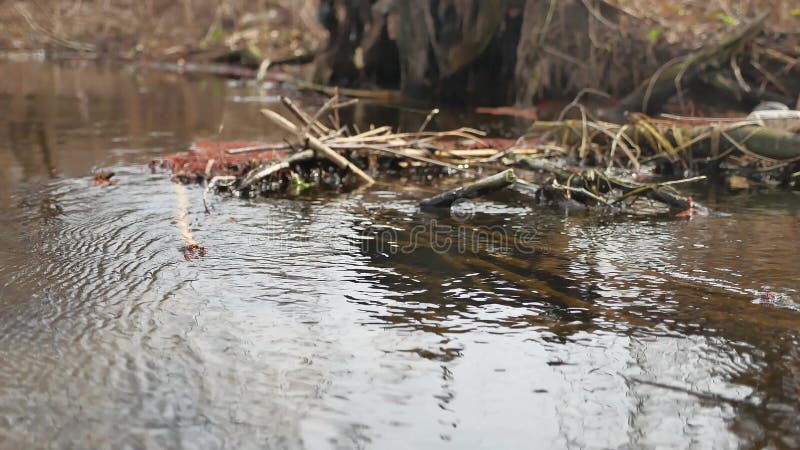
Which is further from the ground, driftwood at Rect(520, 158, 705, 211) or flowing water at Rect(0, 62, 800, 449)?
driftwood at Rect(520, 158, 705, 211)

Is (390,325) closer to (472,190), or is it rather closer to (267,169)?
(472,190)

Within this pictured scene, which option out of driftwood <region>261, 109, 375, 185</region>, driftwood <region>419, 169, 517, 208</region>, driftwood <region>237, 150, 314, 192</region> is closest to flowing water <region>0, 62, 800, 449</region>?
driftwood <region>419, 169, 517, 208</region>

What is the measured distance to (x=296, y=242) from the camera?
6473 mm

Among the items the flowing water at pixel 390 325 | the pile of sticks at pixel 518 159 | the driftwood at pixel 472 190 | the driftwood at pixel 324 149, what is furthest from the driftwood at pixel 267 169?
the driftwood at pixel 472 190

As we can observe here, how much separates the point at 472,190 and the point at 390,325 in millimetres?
3143

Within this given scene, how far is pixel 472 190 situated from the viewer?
7.64 meters

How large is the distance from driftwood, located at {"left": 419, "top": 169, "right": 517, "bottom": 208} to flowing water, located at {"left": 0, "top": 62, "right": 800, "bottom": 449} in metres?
0.20

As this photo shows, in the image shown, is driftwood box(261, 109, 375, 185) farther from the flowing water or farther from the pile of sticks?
the flowing water

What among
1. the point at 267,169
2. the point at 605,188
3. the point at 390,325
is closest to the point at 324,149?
the point at 267,169

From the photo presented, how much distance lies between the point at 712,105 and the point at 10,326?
12.8 metres

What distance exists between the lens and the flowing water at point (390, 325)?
3.56m

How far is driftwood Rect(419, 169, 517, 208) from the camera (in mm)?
7367

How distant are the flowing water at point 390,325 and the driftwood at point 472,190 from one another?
7.7 inches

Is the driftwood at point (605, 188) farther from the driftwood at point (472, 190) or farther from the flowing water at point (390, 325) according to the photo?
the driftwood at point (472, 190)
